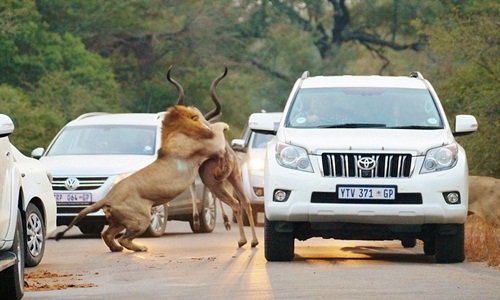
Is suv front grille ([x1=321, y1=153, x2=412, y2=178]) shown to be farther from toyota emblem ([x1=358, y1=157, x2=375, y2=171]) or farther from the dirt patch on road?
the dirt patch on road

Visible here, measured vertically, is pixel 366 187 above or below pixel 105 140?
above

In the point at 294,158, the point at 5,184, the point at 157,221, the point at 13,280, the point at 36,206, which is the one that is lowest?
the point at 157,221

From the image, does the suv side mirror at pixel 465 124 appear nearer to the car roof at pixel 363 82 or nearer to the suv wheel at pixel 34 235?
the car roof at pixel 363 82

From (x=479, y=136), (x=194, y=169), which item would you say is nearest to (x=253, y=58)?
(x=479, y=136)

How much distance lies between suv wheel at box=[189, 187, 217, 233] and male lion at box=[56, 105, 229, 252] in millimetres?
4063

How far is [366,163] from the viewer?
14.6m

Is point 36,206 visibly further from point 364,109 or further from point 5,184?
A: point 5,184

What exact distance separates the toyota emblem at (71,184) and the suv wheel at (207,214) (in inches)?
92.1

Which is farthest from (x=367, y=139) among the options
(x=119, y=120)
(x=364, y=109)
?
(x=119, y=120)

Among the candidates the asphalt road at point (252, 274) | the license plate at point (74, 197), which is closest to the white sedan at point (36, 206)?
the asphalt road at point (252, 274)

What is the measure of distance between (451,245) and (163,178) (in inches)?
155

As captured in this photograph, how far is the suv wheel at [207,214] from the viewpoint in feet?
73.5

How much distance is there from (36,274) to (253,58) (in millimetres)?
46476

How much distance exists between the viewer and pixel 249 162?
23703 millimetres
